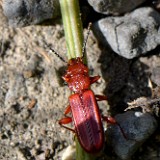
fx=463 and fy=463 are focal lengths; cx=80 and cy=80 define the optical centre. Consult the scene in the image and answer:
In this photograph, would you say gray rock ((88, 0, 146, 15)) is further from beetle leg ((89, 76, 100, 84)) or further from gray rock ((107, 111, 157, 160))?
gray rock ((107, 111, 157, 160))

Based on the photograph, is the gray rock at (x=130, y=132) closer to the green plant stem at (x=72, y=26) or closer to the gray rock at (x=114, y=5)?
the green plant stem at (x=72, y=26)

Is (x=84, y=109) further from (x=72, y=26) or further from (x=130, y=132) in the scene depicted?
(x=72, y=26)

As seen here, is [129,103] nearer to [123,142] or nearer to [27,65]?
[123,142]

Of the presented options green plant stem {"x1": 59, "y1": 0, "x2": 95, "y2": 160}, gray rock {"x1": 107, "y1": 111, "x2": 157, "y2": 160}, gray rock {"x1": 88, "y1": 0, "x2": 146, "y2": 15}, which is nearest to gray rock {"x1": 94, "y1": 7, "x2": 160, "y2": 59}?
gray rock {"x1": 88, "y1": 0, "x2": 146, "y2": 15}

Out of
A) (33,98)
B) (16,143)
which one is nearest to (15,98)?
(33,98)

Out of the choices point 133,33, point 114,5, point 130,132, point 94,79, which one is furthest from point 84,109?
point 114,5

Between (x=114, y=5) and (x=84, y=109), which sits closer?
(x=84, y=109)

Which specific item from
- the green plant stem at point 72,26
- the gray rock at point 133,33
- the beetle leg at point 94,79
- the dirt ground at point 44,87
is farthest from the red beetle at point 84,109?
the gray rock at point 133,33
